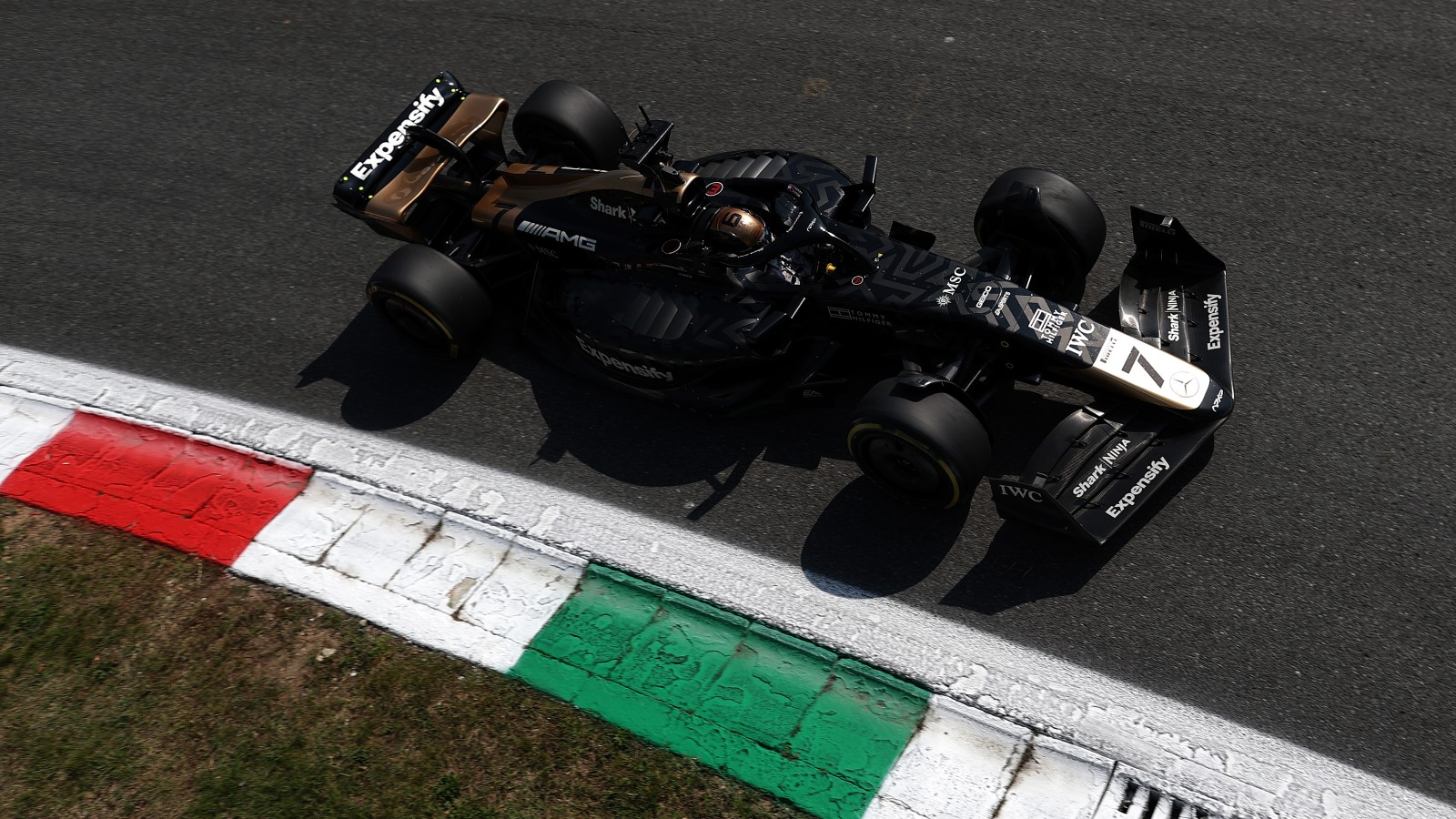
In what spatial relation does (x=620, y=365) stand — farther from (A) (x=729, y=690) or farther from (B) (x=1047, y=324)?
(B) (x=1047, y=324)

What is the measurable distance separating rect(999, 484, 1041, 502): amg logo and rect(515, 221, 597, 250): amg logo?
294 cm

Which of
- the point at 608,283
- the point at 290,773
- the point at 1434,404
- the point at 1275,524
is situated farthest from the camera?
the point at 608,283

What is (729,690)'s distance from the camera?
220 inches

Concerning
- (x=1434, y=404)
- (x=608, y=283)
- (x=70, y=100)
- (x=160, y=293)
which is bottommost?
(x=160, y=293)

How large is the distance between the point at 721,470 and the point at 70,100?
739cm

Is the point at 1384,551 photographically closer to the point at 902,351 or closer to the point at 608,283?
the point at 902,351

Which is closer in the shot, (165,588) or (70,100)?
(165,588)

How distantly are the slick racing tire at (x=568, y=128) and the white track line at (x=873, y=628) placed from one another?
7.77 feet

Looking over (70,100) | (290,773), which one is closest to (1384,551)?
(290,773)

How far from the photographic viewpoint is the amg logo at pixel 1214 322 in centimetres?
611

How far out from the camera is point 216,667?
19.6 feet

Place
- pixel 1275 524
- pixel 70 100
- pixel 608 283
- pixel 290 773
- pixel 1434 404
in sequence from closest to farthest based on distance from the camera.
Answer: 1. pixel 290 773
2. pixel 1275 524
3. pixel 1434 404
4. pixel 608 283
5. pixel 70 100

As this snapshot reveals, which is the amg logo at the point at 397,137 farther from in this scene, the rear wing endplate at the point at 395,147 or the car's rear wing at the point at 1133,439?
the car's rear wing at the point at 1133,439

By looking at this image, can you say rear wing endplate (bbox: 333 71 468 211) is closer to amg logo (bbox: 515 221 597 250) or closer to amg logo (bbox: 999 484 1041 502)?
amg logo (bbox: 515 221 597 250)
